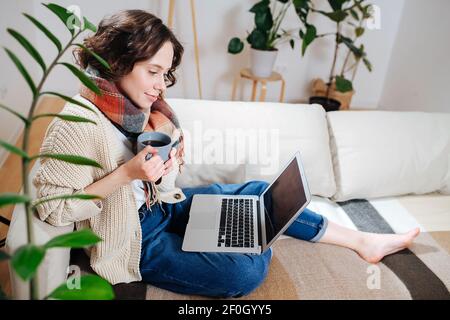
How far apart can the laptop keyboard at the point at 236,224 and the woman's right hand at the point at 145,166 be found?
37cm

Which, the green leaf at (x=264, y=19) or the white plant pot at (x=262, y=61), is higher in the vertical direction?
the green leaf at (x=264, y=19)

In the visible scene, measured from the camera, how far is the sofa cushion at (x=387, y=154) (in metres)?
1.52

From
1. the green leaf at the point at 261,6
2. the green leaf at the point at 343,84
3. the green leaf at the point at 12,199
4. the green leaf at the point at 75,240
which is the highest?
the green leaf at the point at 261,6

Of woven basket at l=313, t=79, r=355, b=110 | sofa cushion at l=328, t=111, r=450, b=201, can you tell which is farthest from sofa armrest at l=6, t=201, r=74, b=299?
woven basket at l=313, t=79, r=355, b=110

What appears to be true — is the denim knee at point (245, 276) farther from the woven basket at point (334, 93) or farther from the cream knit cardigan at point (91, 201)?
the woven basket at point (334, 93)

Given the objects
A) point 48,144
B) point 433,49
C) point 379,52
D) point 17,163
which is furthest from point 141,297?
point 379,52

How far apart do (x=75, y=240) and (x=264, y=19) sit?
2.32 metres

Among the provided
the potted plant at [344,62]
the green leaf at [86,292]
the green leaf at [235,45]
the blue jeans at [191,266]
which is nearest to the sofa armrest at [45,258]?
the blue jeans at [191,266]

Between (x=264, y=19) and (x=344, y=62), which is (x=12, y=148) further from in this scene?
(x=344, y=62)

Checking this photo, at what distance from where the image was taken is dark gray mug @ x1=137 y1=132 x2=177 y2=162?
3.13ft

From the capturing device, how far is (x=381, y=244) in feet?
4.25

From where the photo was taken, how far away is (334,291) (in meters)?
1.13

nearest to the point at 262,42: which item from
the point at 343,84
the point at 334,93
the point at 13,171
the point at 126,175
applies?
the point at 343,84

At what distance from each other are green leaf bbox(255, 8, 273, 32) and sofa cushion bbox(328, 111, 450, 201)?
3.89ft
